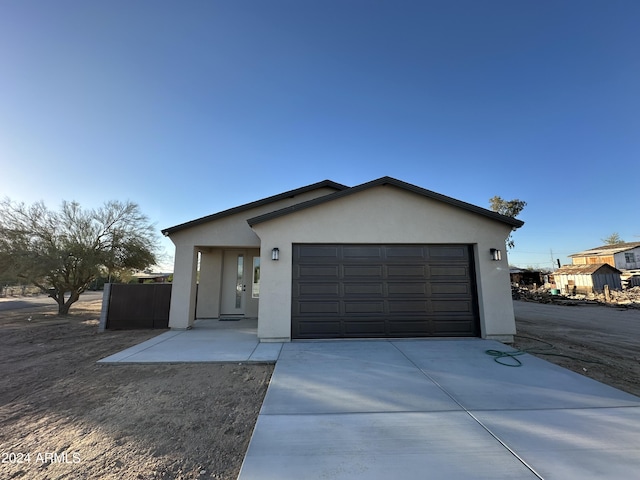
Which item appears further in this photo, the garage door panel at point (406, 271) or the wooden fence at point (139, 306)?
the wooden fence at point (139, 306)

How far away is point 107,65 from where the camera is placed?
8.06 m

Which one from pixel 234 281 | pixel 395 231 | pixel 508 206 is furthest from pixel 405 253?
pixel 508 206

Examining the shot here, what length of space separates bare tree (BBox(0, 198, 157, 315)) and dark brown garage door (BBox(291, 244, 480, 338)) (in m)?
10.7

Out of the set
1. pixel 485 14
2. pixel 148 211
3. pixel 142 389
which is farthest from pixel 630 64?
pixel 148 211

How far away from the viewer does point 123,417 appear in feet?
11.1

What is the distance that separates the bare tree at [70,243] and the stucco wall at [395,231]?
9.90 metres

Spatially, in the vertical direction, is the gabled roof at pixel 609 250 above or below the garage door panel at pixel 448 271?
above

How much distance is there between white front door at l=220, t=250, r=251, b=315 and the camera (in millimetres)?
10852

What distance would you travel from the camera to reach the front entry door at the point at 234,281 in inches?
427

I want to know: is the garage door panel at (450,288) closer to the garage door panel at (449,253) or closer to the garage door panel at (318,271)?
the garage door panel at (449,253)

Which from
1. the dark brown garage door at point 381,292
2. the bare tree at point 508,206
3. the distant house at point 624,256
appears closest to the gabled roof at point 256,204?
the dark brown garage door at point 381,292

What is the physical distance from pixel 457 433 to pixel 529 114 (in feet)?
43.9

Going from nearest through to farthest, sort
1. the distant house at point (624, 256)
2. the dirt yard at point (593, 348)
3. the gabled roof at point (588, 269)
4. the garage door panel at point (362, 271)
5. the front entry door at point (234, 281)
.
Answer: the dirt yard at point (593, 348)
the garage door panel at point (362, 271)
the front entry door at point (234, 281)
the gabled roof at point (588, 269)
the distant house at point (624, 256)

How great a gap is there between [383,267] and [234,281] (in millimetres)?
6502
